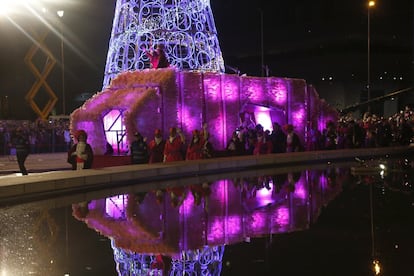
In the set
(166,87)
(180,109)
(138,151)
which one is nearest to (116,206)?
(138,151)

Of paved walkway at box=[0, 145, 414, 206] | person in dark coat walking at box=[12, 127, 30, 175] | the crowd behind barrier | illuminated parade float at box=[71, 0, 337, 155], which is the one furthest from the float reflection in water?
the crowd behind barrier

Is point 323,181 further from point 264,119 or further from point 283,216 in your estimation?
point 264,119

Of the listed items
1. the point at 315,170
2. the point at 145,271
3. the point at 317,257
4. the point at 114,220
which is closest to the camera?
the point at 145,271

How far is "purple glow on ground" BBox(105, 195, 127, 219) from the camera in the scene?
9680 millimetres

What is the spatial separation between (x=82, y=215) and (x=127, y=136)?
8.47 meters

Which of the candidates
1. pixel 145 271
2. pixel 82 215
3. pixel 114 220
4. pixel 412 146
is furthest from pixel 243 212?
pixel 412 146

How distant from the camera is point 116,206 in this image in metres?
10.6

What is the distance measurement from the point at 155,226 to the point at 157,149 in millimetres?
8643

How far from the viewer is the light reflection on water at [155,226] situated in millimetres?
6391

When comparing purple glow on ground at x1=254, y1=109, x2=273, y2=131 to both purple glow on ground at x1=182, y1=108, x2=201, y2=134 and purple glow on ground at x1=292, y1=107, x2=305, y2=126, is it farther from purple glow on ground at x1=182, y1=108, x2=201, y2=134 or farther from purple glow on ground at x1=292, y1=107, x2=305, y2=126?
purple glow on ground at x1=182, y1=108, x2=201, y2=134

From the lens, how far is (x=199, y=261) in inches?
252

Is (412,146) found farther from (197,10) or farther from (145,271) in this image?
(145,271)

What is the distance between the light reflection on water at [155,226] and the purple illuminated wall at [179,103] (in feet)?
18.6

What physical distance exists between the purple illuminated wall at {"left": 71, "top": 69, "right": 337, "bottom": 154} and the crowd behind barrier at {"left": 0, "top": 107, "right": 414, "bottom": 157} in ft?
2.42
